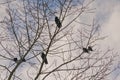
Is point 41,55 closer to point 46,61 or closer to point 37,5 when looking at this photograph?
point 46,61

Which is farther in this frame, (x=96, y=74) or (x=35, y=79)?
(x=96, y=74)

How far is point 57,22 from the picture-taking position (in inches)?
320

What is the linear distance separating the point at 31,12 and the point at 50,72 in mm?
1892

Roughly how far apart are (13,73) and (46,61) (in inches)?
38.1

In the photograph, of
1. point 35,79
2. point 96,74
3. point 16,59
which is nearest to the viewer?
point 35,79

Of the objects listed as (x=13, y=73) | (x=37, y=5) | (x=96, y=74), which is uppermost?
(x=37, y=5)

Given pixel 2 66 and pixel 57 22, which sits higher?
pixel 57 22

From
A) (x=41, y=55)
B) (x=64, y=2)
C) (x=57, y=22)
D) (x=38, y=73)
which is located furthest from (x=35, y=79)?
(x=64, y=2)

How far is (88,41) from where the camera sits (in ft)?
28.0

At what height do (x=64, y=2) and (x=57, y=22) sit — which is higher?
(x=64, y=2)

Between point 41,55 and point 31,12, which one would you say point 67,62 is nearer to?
point 41,55

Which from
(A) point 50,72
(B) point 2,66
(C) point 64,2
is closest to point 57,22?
(C) point 64,2

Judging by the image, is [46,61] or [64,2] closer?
[46,61]

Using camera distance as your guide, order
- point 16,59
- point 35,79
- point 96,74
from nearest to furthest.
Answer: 1. point 35,79
2. point 16,59
3. point 96,74
